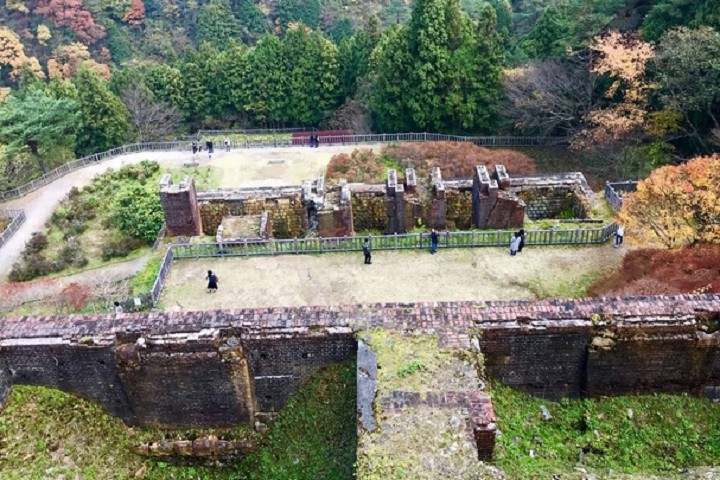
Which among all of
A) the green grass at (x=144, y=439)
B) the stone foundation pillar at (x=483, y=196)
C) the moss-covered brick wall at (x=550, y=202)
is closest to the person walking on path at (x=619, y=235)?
the moss-covered brick wall at (x=550, y=202)

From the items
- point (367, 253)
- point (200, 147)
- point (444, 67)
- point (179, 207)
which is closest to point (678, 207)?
point (367, 253)

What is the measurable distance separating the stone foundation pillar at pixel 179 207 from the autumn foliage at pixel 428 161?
11.5 meters

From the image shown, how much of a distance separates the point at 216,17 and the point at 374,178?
137 feet

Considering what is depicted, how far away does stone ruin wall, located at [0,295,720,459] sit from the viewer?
1438cm

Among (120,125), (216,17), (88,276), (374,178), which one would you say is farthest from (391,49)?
(216,17)

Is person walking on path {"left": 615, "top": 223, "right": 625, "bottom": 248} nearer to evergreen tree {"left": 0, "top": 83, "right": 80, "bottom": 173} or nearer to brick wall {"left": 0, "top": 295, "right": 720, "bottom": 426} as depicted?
brick wall {"left": 0, "top": 295, "right": 720, "bottom": 426}

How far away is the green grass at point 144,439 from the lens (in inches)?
559

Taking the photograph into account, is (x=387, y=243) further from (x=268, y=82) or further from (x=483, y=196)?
(x=268, y=82)

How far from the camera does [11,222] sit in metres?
32.7

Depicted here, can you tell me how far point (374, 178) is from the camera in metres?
34.7

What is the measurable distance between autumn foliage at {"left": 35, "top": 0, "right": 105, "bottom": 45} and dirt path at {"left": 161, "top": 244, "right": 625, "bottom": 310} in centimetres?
5478

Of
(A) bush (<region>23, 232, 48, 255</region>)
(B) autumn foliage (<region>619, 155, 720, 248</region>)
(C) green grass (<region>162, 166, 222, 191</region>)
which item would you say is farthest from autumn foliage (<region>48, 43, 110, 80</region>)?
(B) autumn foliage (<region>619, 155, 720, 248</region>)

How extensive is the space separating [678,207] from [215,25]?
5775 cm

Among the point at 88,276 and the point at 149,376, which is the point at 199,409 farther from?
the point at 88,276
